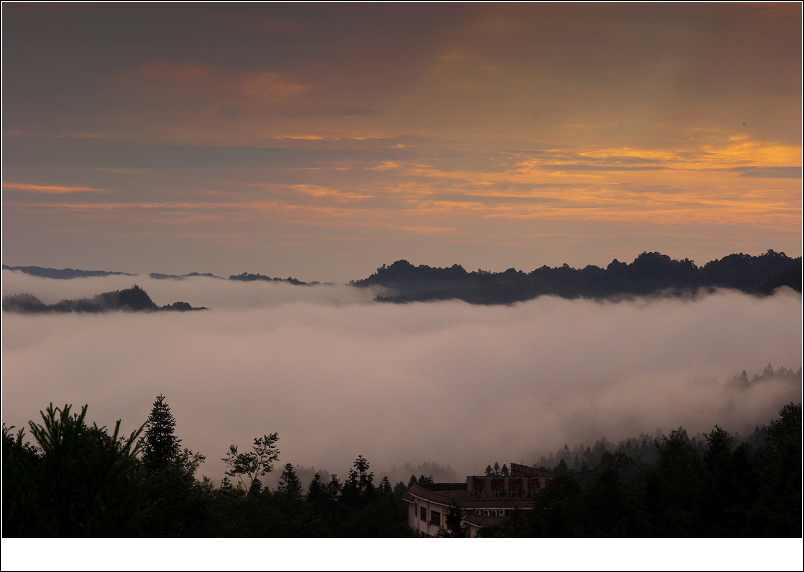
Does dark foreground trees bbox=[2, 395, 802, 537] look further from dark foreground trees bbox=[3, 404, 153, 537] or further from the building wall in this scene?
the building wall

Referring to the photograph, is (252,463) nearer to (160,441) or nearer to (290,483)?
(290,483)

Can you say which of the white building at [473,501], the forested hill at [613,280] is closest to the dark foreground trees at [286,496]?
the white building at [473,501]

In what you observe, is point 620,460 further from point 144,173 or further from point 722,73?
point 144,173

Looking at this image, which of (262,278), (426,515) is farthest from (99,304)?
(426,515)

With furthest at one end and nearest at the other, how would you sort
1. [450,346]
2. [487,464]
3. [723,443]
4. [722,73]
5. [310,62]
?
[450,346] → [487,464] → [722,73] → [723,443] → [310,62]

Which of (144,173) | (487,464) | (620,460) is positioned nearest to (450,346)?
(487,464)
